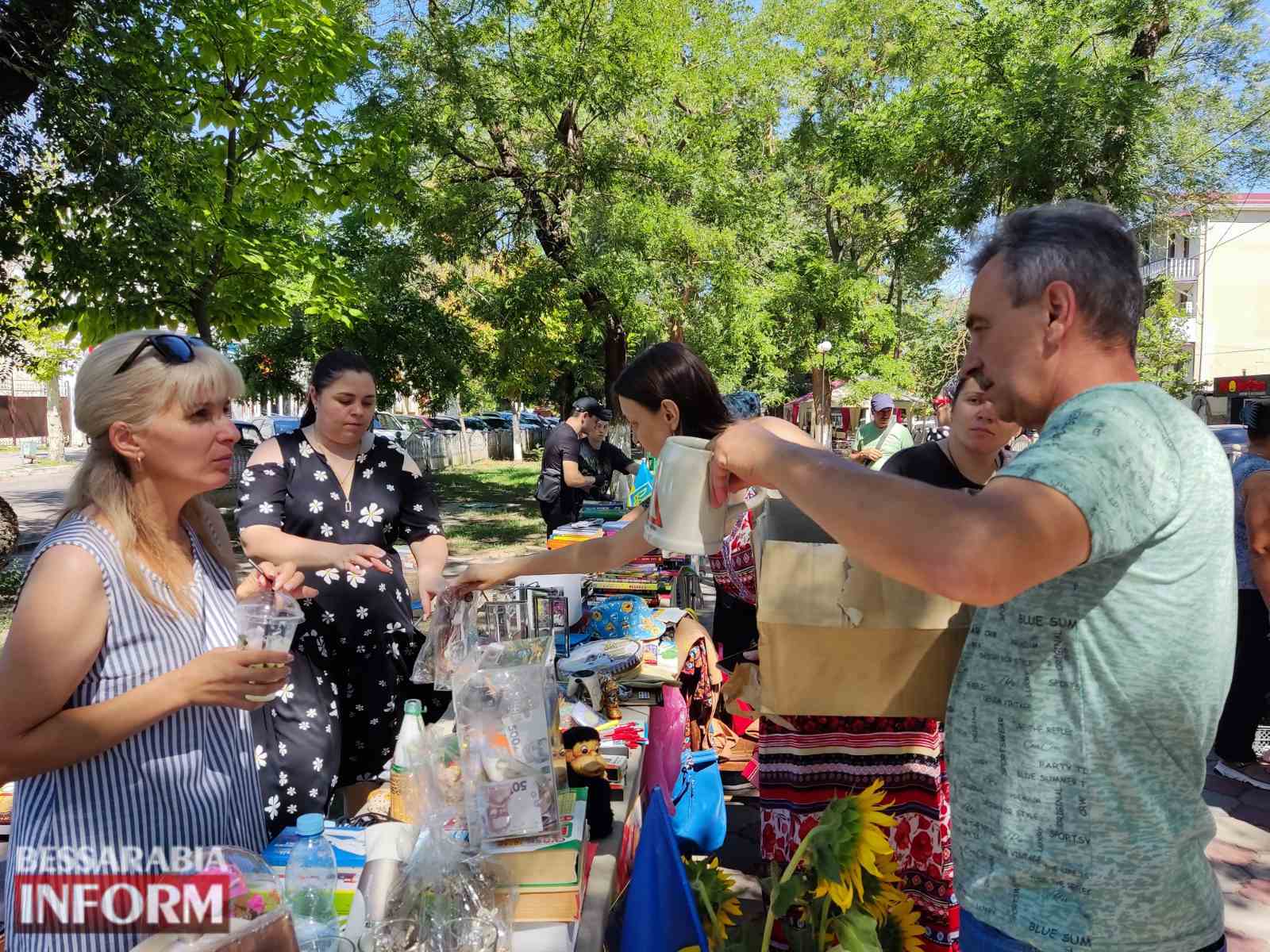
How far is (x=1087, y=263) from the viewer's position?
3.39ft

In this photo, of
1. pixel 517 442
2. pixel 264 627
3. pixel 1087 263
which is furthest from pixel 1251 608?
pixel 517 442

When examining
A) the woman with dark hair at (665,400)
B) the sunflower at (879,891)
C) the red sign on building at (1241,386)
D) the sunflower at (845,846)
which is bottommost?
the sunflower at (879,891)

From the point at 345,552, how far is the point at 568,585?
3.40ft

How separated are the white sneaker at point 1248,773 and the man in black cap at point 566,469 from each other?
205 inches

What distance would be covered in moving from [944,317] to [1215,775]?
3242 centimetres

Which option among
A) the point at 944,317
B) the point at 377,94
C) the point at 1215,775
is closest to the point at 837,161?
the point at 377,94

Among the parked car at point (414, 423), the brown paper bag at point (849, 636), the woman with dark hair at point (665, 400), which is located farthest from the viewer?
the parked car at point (414, 423)

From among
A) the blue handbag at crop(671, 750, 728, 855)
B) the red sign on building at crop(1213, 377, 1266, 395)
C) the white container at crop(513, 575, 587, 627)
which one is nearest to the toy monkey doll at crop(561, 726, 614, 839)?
the blue handbag at crop(671, 750, 728, 855)

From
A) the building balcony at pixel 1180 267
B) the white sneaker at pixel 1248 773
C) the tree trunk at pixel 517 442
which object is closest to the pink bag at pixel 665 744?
the white sneaker at pixel 1248 773

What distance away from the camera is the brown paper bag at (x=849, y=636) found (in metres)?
1.29

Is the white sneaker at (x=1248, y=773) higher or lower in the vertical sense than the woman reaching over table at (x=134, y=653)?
lower

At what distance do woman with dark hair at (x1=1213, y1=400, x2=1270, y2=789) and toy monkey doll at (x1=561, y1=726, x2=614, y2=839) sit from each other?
11.6 feet

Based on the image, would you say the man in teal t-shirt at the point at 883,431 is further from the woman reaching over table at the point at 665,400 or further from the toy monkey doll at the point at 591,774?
the toy monkey doll at the point at 591,774

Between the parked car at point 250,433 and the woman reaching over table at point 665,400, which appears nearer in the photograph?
the woman reaching over table at point 665,400
